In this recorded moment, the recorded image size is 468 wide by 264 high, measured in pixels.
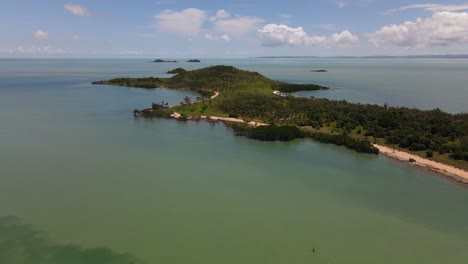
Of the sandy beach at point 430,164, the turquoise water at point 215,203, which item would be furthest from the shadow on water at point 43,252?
the sandy beach at point 430,164

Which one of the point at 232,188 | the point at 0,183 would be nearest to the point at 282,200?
the point at 232,188

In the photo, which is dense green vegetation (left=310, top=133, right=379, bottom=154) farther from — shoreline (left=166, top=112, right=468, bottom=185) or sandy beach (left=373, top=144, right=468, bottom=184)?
sandy beach (left=373, top=144, right=468, bottom=184)

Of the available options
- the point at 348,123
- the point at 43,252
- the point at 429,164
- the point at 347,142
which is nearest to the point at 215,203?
the point at 43,252

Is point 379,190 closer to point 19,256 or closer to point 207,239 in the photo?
point 207,239

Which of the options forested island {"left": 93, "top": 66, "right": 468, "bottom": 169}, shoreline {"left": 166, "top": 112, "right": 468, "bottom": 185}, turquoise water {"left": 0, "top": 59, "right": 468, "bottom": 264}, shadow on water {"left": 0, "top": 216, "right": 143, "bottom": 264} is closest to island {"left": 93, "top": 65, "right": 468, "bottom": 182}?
forested island {"left": 93, "top": 66, "right": 468, "bottom": 169}

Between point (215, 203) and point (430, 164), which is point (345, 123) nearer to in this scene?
point (430, 164)

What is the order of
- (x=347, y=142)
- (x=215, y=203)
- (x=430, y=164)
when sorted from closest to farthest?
1. (x=215, y=203)
2. (x=430, y=164)
3. (x=347, y=142)

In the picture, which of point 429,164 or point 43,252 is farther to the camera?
point 429,164
